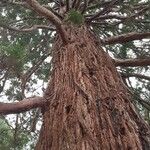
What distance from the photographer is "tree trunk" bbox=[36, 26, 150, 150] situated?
282 cm

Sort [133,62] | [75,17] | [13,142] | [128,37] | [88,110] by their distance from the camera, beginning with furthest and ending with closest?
[128,37] → [133,62] → [75,17] → [13,142] → [88,110]

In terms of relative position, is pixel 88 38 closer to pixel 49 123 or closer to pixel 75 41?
pixel 75 41

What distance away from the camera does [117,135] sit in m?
2.87

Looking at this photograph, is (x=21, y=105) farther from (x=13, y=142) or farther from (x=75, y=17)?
(x=75, y=17)

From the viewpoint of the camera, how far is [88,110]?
3.09 metres

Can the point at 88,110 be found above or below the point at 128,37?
below

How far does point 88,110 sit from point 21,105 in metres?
0.59

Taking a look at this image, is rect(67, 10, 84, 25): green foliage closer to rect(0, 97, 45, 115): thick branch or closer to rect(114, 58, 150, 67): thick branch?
rect(114, 58, 150, 67): thick branch

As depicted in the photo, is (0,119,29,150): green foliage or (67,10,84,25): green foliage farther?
(67,10,84,25): green foliage

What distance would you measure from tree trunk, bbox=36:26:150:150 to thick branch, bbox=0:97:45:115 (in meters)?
0.12

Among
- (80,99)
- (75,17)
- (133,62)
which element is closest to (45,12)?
(75,17)

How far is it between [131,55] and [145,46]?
0.59 m

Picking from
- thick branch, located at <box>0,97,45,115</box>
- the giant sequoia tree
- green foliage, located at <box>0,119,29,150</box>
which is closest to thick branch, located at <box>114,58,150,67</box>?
the giant sequoia tree

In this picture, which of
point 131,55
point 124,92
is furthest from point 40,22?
point 124,92
